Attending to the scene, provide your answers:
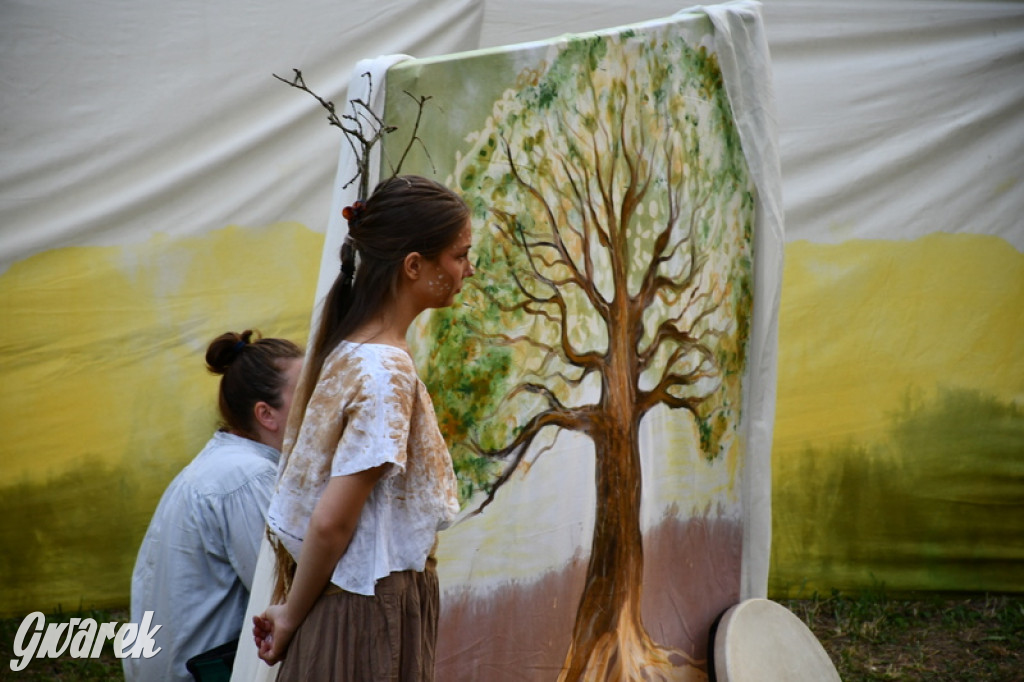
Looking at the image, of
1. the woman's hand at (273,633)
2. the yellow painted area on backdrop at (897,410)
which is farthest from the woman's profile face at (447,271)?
the yellow painted area on backdrop at (897,410)

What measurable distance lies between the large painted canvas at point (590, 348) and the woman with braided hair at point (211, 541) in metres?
0.35

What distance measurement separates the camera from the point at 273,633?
5.22 feet

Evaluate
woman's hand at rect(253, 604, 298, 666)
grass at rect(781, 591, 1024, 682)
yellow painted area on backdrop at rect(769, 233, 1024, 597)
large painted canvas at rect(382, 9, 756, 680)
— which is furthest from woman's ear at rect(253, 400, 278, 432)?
yellow painted area on backdrop at rect(769, 233, 1024, 597)

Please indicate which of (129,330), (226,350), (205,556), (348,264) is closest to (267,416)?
(226,350)

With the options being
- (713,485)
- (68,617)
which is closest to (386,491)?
(713,485)

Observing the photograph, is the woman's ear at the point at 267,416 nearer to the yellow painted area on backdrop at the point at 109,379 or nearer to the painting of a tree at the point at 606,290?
the painting of a tree at the point at 606,290

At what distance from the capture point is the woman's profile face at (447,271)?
1.64m

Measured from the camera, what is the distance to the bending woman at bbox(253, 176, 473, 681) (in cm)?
151

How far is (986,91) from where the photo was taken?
399 cm

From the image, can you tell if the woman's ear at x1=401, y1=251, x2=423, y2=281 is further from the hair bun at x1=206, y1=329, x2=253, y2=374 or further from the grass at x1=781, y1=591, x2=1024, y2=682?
the grass at x1=781, y1=591, x2=1024, y2=682

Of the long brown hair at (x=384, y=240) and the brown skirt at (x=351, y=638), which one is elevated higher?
the long brown hair at (x=384, y=240)

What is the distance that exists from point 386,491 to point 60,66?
2493mm

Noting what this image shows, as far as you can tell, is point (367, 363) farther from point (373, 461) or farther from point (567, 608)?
point (567, 608)

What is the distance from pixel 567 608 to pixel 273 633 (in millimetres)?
840
